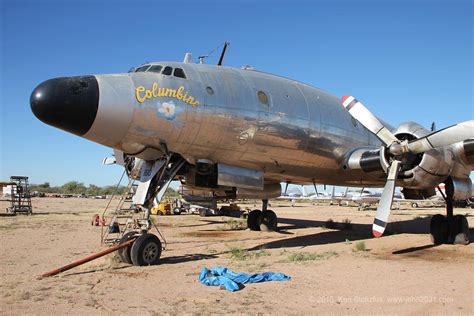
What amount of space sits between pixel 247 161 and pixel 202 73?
2597mm

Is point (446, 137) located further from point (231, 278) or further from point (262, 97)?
point (231, 278)

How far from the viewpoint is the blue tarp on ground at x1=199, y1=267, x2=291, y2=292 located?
695cm

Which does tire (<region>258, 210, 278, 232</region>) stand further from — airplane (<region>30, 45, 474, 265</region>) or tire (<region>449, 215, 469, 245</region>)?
tire (<region>449, 215, 469, 245</region>)

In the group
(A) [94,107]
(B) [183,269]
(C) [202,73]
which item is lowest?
(B) [183,269]

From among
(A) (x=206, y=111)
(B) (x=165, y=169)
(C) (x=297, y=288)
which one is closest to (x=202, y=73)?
(A) (x=206, y=111)

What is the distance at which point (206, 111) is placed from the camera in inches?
375

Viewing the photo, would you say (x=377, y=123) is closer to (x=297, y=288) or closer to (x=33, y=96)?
(x=297, y=288)

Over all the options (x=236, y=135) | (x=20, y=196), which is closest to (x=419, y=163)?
(x=236, y=135)

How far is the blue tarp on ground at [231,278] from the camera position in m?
6.95

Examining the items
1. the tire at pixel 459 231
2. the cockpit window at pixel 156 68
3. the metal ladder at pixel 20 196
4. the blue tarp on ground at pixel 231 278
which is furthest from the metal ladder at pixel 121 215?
the metal ladder at pixel 20 196

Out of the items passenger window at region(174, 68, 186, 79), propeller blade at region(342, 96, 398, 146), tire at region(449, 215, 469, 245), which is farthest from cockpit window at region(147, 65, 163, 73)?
tire at region(449, 215, 469, 245)

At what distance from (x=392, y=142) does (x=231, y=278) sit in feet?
20.0

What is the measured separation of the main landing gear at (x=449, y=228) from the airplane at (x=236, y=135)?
28mm

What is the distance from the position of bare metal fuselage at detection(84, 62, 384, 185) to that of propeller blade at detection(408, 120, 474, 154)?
2.32 metres
